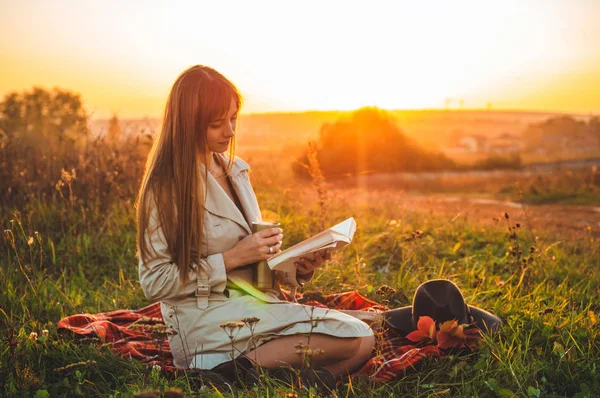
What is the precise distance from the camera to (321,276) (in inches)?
178

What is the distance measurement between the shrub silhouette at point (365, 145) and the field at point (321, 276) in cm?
694

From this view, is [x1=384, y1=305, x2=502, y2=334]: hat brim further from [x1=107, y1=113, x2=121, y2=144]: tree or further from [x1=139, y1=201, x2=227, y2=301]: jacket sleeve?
[x1=107, y1=113, x2=121, y2=144]: tree

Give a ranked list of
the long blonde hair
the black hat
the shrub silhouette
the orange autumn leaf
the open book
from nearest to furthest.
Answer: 1. the open book
2. the long blonde hair
3. the orange autumn leaf
4. the black hat
5. the shrub silhouette

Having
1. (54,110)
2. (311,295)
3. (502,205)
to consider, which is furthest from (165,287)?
(54,110)

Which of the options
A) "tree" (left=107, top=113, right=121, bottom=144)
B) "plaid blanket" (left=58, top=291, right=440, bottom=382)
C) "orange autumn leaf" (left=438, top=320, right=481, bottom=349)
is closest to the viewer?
"plaid blanket" (left=58, top=291, right=440, bottom=382)

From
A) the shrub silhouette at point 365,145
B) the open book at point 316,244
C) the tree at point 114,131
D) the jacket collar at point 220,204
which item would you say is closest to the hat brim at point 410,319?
the open book at point 316,244

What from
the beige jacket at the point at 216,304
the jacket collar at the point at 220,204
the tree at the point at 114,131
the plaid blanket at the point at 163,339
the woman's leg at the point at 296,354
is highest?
the tree at the point at 114,131

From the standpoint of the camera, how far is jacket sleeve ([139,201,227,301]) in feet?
9.00

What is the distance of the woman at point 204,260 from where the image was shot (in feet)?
9.00

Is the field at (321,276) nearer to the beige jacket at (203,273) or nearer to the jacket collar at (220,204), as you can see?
the beige jacket at (203,273)

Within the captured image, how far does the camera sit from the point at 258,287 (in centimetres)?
291

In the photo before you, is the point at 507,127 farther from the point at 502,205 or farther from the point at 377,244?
the point at 377,244

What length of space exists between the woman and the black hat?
0.55 meters

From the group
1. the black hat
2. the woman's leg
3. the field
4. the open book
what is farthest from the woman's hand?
the black hat
